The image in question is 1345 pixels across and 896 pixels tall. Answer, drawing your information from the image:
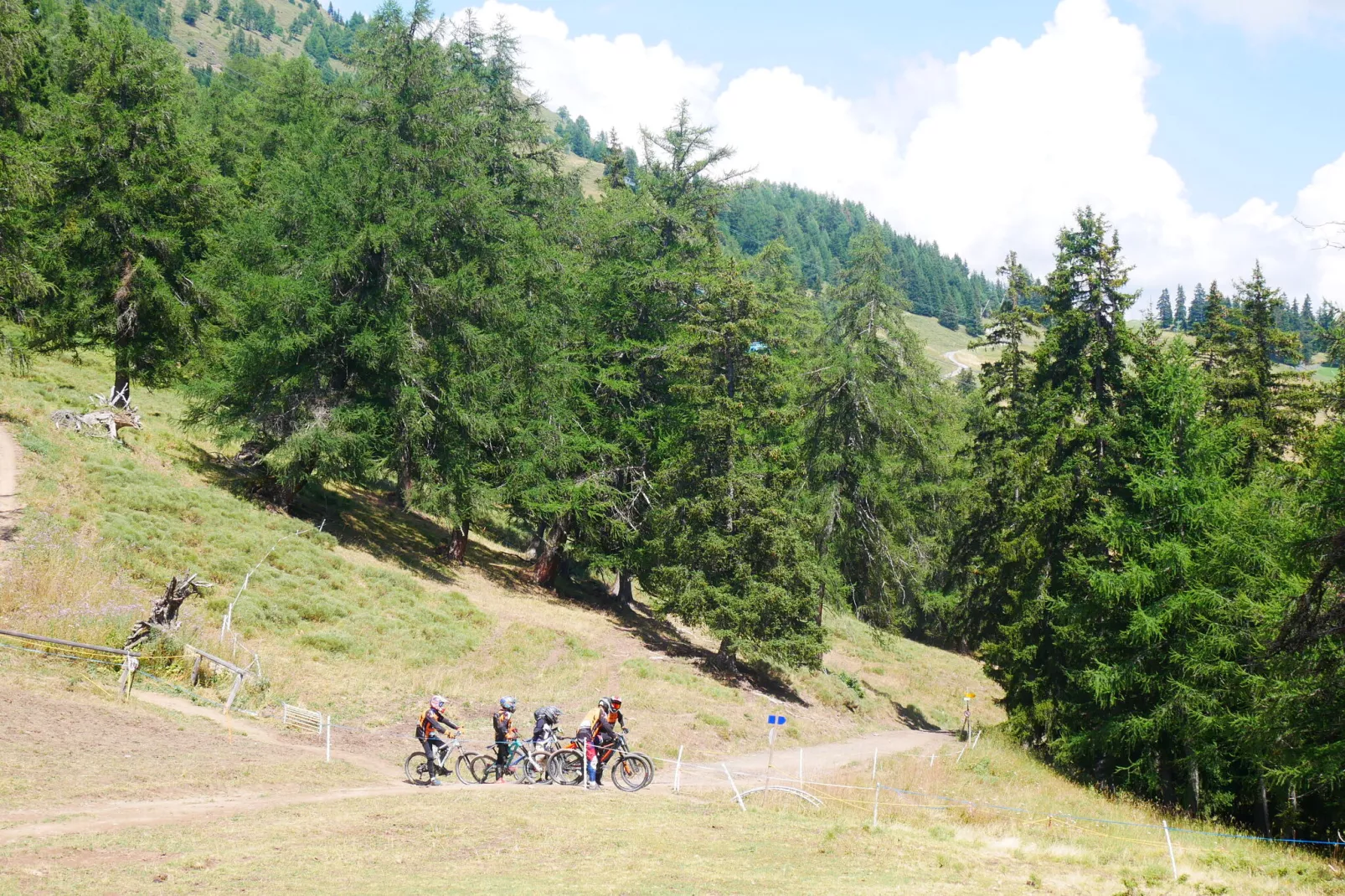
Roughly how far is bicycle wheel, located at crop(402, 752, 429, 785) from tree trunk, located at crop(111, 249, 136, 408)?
21.2 meters

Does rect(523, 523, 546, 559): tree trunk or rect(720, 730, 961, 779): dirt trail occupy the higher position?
rect(523, 523, 546, 559): tree trunk

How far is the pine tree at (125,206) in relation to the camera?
2983cm

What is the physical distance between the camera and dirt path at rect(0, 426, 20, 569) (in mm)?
20703

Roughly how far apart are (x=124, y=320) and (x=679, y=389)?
62.7 feet

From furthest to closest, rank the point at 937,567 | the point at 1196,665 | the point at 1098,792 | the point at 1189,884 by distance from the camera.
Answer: the point at 937,567
the point at 1098,792
the point at 1196,665
the point at 1189,884

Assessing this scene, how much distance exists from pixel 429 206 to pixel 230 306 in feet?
24.6

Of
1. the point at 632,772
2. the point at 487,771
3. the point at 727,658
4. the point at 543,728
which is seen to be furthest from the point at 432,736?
the point at 727,658

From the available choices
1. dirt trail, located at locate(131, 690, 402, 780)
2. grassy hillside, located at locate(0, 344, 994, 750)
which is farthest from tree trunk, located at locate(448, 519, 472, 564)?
dirt trail, located at locate(131, 690, 402, 780)

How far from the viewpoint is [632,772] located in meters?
17.8

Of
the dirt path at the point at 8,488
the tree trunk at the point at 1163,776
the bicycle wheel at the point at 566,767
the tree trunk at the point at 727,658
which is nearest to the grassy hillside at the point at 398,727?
the dirt path at the point at 8,488

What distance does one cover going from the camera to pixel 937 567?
48.2 meters

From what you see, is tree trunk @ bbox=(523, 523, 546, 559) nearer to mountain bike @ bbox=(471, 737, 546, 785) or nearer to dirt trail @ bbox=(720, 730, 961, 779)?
dirt trail @ bbox=(720, 730, 961, 779)

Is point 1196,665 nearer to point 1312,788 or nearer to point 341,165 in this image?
point 1312,788

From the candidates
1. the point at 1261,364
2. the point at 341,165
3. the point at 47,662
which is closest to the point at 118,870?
the point at 47,662
